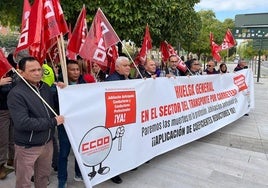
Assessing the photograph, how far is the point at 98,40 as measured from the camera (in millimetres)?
4371

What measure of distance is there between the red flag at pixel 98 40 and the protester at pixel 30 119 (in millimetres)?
1315

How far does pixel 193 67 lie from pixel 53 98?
165 inches

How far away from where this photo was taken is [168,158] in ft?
16.7

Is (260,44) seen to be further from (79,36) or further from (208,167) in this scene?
(79,36)

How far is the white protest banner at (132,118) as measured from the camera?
11.0 ft

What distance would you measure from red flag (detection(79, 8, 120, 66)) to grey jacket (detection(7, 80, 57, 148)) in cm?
136

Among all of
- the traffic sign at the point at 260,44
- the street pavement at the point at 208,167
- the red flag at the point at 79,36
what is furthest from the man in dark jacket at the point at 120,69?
the traffic sign at the point at 260,44

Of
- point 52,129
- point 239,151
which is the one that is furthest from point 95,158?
point 239,151

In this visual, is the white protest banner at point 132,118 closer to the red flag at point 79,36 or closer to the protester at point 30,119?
the protester at point 30,119

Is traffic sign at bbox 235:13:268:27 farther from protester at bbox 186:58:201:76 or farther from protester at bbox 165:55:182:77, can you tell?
protester at bbox 165:55:182:77

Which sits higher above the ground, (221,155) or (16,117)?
(16,117)

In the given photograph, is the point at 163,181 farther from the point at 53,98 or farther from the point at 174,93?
the point at 53,98

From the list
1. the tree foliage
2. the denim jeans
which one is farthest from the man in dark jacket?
the tree foliage

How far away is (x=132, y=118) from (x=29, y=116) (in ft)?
5.01
